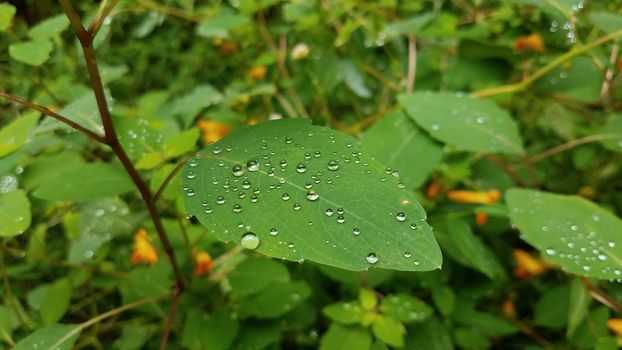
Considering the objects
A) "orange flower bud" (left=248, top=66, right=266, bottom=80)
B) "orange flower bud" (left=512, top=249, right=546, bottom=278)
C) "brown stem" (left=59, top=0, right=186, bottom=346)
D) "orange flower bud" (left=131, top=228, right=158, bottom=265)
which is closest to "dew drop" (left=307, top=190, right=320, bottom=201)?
"brown stem" (left=59, top=0, right=186, bottom=346)

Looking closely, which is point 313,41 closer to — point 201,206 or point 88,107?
point 88,107

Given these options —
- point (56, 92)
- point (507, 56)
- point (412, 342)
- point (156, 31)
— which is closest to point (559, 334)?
point (412, 342)

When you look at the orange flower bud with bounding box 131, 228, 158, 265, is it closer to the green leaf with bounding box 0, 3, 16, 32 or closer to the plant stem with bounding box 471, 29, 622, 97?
the green leaf with bounding box 0, 3, 16, 32

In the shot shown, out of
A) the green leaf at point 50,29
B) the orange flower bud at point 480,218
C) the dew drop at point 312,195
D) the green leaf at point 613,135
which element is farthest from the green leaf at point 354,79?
the dew drop at point 312,195

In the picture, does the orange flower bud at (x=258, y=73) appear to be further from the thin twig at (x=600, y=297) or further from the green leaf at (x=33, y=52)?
the thin twig at (x=600, y=297)

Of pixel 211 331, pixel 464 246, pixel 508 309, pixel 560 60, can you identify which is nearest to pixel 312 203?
pixel 211 331

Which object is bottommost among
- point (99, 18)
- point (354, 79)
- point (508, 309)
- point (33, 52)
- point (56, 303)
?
point (508, 309)

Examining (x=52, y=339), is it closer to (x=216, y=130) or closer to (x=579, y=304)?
(x=216, y=130)
